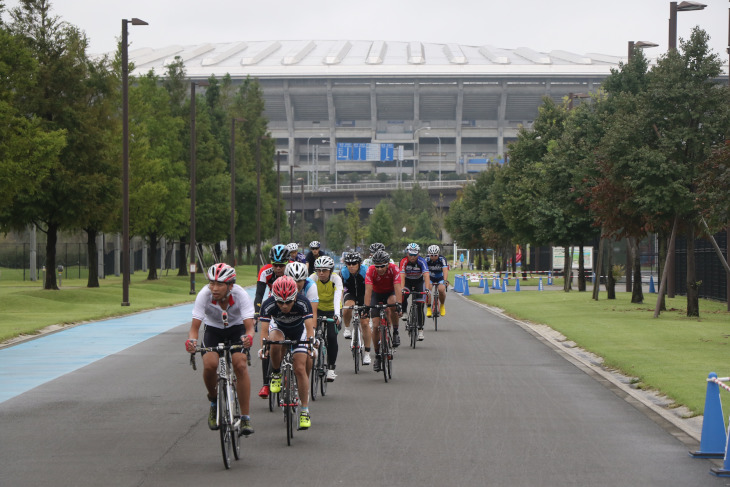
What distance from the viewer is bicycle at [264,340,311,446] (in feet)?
35.7

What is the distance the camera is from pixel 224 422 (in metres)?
9.67

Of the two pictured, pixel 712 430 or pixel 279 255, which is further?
pixel 279 255

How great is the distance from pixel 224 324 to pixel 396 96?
161826 mm

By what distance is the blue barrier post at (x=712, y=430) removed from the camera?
10242mm

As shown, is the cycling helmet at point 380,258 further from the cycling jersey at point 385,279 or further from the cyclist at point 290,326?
the cyclist at point 290,326

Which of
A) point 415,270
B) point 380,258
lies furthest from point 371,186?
point 380,258

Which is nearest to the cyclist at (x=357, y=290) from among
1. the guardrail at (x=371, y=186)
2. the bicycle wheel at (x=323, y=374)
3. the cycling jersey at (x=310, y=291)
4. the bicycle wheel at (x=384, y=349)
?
the bicycle wheel at (x=384, y=349)

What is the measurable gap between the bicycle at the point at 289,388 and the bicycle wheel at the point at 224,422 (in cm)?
106

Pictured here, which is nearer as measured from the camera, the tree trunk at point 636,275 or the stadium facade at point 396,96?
the tree trunk at point 636,275

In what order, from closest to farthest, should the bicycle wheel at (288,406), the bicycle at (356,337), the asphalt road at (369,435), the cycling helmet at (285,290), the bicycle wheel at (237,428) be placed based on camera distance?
the asphalt road at (369,435) < the bicycle wheel at (237,428) < the bicycle wheel at (288,406) < the cycling helmet at (285,290) < the bicycle at (356,337)

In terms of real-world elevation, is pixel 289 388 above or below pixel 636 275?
below

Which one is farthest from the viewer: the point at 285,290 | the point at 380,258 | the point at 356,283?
the point at 356,283

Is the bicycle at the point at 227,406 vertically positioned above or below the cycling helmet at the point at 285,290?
below

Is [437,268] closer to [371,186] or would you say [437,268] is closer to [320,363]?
[320,363]
